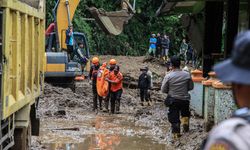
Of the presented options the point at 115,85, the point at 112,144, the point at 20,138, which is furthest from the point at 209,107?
the point at 115,85

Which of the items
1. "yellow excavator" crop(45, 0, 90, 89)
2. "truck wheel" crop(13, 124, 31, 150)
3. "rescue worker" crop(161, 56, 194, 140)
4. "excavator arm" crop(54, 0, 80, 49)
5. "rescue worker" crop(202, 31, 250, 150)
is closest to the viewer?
"rescue worker" crop(202, 31, 250, 150)

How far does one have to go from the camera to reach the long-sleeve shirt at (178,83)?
11.0 meters

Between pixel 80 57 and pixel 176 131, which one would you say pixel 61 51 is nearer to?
pixel 80 57

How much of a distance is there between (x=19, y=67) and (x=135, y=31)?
119ft

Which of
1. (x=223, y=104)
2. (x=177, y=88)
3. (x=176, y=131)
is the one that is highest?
(x=177, y=88)

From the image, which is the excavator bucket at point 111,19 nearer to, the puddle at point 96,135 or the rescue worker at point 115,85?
the rescue worker at point 115,85

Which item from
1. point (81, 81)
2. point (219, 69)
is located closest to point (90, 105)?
point (81, 81)

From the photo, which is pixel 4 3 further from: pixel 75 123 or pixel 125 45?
pixel 125 45

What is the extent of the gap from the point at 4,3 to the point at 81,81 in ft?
61.2

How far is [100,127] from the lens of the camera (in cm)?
1435

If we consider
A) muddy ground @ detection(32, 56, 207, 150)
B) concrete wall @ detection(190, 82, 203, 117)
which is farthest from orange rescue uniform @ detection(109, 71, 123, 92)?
concrete wall @ detection(190, 82, 203, 117)

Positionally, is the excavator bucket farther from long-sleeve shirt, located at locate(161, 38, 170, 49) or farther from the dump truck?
the dump truck

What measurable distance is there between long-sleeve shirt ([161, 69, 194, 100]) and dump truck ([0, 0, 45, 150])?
260cm

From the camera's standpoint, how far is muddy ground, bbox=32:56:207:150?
1141cm
